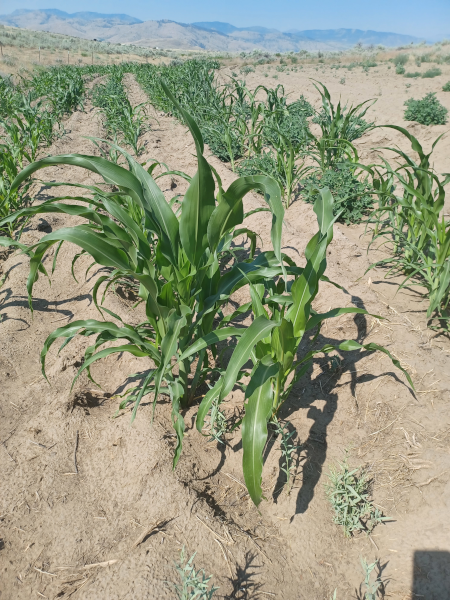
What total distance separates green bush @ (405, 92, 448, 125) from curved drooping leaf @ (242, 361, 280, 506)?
7272 mm

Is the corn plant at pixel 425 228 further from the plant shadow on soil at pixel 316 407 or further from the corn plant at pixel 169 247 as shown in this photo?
the corn plant at pixel 169 247

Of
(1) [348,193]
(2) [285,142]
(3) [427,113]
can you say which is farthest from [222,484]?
(3) [427,113]

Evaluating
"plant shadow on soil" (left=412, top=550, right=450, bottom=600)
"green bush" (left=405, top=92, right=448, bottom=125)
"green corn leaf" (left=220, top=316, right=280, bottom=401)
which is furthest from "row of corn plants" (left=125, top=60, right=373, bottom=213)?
"green bush" (left=405, top=92, right=448, bottom=125)

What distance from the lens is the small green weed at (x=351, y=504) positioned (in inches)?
56.8

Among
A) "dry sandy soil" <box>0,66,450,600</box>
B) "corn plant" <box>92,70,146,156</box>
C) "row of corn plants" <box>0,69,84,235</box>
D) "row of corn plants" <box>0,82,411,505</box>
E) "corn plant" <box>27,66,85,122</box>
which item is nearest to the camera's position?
"row of corn plants" <box>0,82,411,505</box>

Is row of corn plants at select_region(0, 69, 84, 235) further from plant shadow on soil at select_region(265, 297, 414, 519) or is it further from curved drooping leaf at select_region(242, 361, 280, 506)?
plant shadow on soil at select_region(265, 297, 414, 519)

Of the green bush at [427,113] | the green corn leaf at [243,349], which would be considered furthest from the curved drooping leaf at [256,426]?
the green bush at [427,113]

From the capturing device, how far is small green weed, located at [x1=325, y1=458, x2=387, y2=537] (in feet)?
4.74

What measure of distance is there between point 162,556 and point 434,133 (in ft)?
23.9

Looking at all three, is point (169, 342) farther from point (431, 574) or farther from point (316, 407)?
point (431, 574)

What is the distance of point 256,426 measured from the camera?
1.17 meters

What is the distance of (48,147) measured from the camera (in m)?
5.38

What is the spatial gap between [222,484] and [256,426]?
2.04 ft

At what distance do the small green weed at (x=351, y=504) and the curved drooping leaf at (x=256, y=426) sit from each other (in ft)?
1.44
